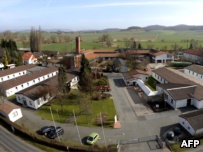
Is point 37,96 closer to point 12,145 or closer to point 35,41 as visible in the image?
point 12,145

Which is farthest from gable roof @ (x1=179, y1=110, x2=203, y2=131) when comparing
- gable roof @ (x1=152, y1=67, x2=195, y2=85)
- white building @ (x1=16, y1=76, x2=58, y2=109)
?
white building @ (x1=16, y1=76, x2=58, y2=109)

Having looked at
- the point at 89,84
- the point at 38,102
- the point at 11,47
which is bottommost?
the point at 38,102

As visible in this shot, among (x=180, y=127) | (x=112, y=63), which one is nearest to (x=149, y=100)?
(x=180, y=127)

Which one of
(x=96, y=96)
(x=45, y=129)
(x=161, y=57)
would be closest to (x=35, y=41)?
(x=161, y=57)

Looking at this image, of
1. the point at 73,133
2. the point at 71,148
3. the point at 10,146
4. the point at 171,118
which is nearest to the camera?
the point at 71,148

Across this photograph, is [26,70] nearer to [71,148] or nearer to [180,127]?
[71,148]

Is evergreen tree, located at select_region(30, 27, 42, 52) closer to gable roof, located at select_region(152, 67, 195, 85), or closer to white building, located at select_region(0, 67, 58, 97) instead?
white building, located at select_region(0, 67, 58, 97)
